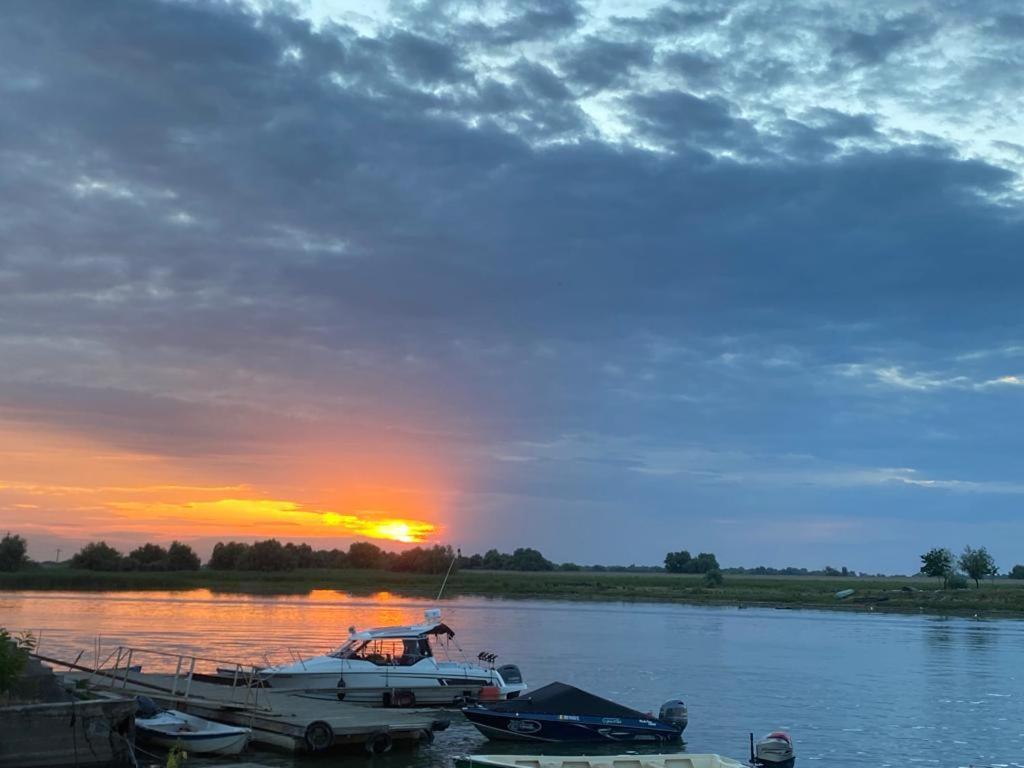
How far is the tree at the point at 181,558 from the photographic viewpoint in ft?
489

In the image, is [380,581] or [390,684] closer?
[390,684]

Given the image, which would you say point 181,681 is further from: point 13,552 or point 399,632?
point 13,552

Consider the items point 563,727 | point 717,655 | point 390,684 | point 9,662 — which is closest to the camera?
point 9,662

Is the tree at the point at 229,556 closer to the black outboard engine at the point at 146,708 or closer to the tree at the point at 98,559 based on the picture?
the tree at the point at 98,559

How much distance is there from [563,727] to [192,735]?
431 inches

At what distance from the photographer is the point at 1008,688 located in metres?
48.8

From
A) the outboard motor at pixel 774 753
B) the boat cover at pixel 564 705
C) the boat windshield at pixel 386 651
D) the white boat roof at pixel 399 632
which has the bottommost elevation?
the outboard motor at pixel 774 753

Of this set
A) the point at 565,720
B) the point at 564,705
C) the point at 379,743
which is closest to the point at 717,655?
the point at 564,705

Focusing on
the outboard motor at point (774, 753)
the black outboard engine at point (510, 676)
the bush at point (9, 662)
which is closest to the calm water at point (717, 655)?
the black outboard engine at point (510, 676)

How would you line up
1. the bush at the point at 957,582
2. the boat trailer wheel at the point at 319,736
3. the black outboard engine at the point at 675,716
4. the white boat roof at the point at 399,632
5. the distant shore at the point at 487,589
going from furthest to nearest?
the bush at the point at 957,582, the distant shore at the point at 487,589, the white boat roof at the point at 399,632, the black outboard engine at the point at 675,716, the boat trailer wheel at the point at 319,736

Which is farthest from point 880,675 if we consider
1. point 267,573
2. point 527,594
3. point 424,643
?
point 267,573

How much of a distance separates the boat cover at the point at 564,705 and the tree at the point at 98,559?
125378 millimetres

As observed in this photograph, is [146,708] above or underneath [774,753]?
above

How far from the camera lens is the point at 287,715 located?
28250mm
